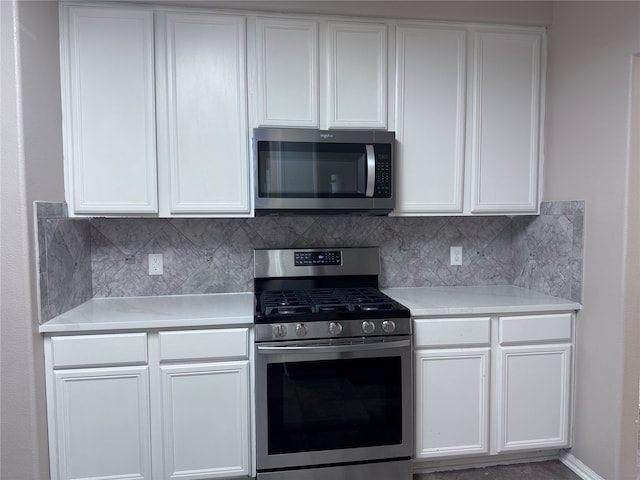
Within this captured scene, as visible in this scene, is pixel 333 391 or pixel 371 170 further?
pixel 371 170

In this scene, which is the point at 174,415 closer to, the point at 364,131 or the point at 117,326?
the point at 117,326

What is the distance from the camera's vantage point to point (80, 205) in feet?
6.74

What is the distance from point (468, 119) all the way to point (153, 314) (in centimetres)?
199

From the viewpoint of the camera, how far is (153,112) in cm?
208

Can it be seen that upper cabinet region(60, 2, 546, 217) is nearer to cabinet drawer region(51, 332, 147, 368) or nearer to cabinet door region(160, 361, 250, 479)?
cabinet drawer region(51, 332, 147, 368)

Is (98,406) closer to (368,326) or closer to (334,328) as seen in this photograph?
(334,328)

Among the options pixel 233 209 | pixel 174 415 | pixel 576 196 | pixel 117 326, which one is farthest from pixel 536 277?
pixel 117 326

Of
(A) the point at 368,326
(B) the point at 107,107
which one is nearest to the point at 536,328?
(A) the point at 368,326

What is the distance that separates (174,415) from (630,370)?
217 centimetres

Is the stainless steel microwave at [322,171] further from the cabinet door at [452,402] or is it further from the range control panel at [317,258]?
the cabinet door at [452,402]

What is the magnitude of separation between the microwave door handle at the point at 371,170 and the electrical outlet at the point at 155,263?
1276 millimetres

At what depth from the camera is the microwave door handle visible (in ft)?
7.02

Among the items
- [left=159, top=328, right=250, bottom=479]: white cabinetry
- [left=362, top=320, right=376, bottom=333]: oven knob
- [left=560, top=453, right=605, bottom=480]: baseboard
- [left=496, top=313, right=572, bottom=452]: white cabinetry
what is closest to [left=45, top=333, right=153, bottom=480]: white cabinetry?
[left=159, top=328, right=250, bottom=479]: white cabinetry

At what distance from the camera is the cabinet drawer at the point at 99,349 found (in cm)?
185
